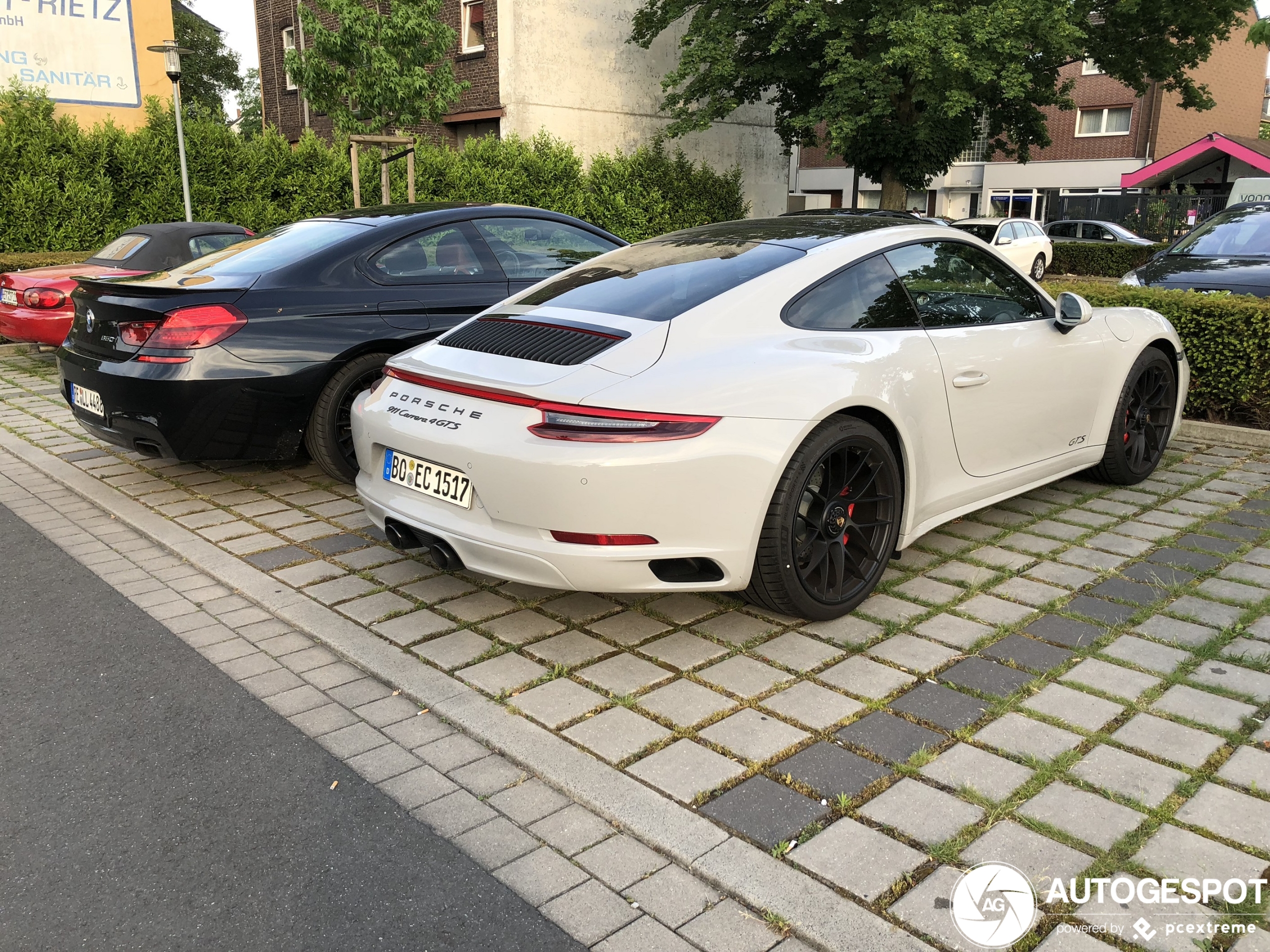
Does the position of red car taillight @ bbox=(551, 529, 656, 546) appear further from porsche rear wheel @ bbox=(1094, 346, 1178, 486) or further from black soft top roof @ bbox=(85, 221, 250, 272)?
black soft top roof @ bbox=(85, 221, 250, 272)

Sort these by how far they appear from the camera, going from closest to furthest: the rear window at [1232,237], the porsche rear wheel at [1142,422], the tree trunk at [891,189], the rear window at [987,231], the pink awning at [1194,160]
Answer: the porsche rear wheel at [1142,422], the rear window at [1232,237], the rear window at [987,231], the tree trunk at [891,189], the pink awning at [1194,160]

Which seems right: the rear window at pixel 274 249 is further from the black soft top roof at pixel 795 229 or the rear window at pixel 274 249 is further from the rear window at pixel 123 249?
the rear window at pixel 123 249

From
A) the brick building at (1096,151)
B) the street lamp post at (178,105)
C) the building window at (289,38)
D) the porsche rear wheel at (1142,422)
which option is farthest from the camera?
the brick building at (1096,151)

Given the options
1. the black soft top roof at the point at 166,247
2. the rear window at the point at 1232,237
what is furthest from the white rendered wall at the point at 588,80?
the rear window at the point at 1232,237

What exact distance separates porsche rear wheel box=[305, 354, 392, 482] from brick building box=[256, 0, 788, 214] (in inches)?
739

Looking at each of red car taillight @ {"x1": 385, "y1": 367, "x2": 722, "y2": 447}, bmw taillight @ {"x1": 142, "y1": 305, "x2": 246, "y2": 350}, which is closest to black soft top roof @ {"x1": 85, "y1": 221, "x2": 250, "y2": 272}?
bmw taillight @ {"x1": 142, "y1": 305, "x2": 246, "y2": 350}

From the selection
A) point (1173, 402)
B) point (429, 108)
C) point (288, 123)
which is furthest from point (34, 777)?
point (288, 123)

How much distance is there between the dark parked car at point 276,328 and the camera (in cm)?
535

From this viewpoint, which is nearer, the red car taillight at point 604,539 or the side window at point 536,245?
the red car taillight at point 604,539

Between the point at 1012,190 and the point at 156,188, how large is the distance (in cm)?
3899

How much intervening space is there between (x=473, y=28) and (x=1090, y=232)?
1895cm

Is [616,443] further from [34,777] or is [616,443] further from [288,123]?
[288,123]

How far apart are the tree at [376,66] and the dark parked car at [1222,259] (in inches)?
535

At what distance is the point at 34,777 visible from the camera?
122 inches
